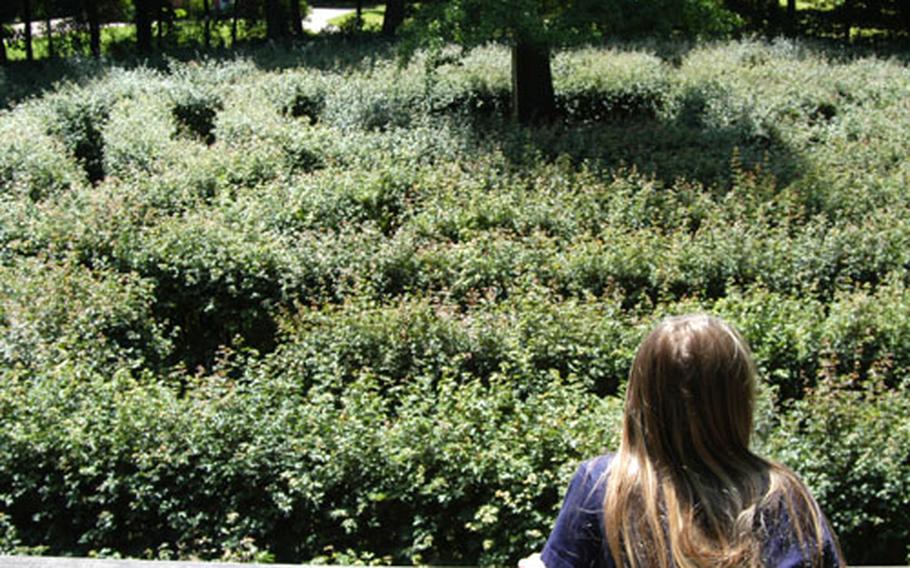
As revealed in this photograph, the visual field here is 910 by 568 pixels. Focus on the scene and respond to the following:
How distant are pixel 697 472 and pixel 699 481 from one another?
2 centimetres

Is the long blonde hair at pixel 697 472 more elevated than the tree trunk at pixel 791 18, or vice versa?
the tree trunk at pixel 791 18

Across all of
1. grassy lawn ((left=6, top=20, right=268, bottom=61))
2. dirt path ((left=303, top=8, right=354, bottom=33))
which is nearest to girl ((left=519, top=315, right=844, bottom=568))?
grassy lawn ((left=6, top=20, right=268, bottom=61))

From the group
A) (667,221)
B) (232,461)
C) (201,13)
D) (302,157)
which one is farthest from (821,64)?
(201,13)

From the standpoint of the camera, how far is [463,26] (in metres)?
14.7

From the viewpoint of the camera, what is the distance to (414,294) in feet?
31.6

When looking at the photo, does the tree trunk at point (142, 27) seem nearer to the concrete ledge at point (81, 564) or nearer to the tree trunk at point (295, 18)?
the tree trunk at point (295, 18)

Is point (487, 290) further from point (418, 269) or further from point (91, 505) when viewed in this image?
point (91, 505)

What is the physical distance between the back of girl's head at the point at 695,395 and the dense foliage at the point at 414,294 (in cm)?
314

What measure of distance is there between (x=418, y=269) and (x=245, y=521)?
4.39 m

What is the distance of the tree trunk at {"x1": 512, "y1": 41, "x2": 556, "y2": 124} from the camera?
1631cm

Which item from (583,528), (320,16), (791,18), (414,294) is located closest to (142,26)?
(320,16)

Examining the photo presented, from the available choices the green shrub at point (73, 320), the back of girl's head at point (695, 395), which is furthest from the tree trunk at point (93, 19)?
the back of girl's head at point (695, 395)

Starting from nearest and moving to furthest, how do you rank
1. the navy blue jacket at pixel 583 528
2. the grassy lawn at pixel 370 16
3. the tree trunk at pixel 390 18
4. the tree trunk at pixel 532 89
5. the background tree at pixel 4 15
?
the navy blue jacket at pixel 583 528 → the tree trunk at pixel 532 89 → the background tree at pixel 4 15 → the tree trunk at pixel 390 18 → the grassy lawn at pixel 370 16

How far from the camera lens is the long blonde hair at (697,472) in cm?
236
